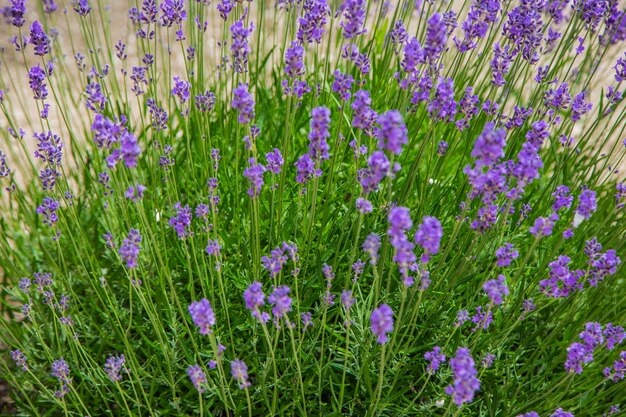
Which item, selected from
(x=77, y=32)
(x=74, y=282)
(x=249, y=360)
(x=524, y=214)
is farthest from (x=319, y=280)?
(x=77, y=32)

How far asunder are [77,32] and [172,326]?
498 centimetres

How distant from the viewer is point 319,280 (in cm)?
288

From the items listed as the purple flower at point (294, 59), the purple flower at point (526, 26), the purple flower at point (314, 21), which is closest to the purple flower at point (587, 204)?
the purple flower at point (526, 26)

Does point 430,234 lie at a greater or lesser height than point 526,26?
lesser

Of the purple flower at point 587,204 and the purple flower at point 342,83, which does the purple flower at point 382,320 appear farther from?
the purple flower at point 342,83

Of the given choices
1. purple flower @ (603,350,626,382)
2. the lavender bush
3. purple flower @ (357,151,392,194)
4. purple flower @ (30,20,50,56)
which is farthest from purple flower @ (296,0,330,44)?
purple flower @ (603,350,626,382)

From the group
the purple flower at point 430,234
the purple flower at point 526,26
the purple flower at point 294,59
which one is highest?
the purple flower at point 526,26

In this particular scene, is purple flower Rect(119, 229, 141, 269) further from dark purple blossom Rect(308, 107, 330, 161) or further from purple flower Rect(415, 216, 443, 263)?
purple flower Rect(415, 216, 443, 263)

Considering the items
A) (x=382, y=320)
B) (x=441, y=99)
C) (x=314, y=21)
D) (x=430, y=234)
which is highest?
(x=314, y=21)

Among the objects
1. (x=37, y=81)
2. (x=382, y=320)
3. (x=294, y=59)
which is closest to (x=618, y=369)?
(x=382, y=320)

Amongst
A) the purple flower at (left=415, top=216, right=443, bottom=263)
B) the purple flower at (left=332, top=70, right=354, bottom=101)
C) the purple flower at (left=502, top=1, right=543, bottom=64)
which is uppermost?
the purple flower at (left=502, top=1, right=543, bottom=64)

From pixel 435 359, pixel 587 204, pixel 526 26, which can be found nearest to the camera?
pixel 587 204

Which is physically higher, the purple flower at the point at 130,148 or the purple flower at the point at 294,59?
the purple flower at the point at 294,59

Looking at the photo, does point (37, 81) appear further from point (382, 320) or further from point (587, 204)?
point (587, 204)
